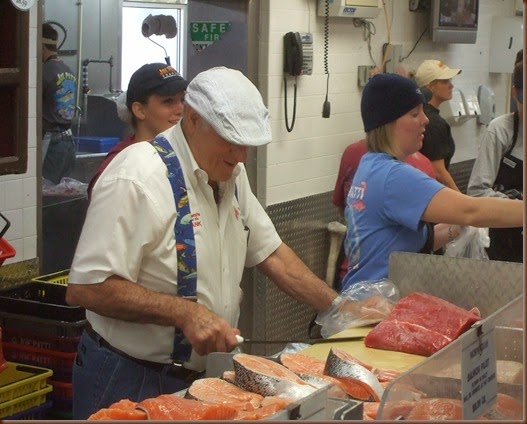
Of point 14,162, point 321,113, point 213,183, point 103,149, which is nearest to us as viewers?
point 213,183

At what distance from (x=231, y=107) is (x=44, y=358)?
1911 millimetres

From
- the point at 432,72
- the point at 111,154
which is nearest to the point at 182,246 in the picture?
the point at 111,154

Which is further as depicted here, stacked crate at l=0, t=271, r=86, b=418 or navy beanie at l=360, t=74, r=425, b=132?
stacked crate at l=0, t=271, r=86, b=418

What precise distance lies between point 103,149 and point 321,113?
1807mm

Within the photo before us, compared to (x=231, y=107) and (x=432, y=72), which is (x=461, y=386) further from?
(x=432, y=72)

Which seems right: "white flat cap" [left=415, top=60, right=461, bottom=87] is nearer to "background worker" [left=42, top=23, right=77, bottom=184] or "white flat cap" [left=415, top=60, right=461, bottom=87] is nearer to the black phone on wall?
the black phone on wall

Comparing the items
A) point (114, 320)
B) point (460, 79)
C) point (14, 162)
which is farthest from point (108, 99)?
point (114, 320)

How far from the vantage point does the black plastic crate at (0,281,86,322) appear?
4.47 metres

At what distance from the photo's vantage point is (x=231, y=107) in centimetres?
320

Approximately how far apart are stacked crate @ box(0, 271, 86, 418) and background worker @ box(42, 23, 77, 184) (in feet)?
4.93

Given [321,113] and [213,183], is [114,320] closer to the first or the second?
[213,183]

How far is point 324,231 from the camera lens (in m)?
7.05

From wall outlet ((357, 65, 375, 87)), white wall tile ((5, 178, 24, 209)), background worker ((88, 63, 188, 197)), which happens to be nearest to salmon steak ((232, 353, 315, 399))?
background worker ((88, 63, 188, 197))

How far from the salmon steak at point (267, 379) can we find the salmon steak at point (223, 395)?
0.02 m
